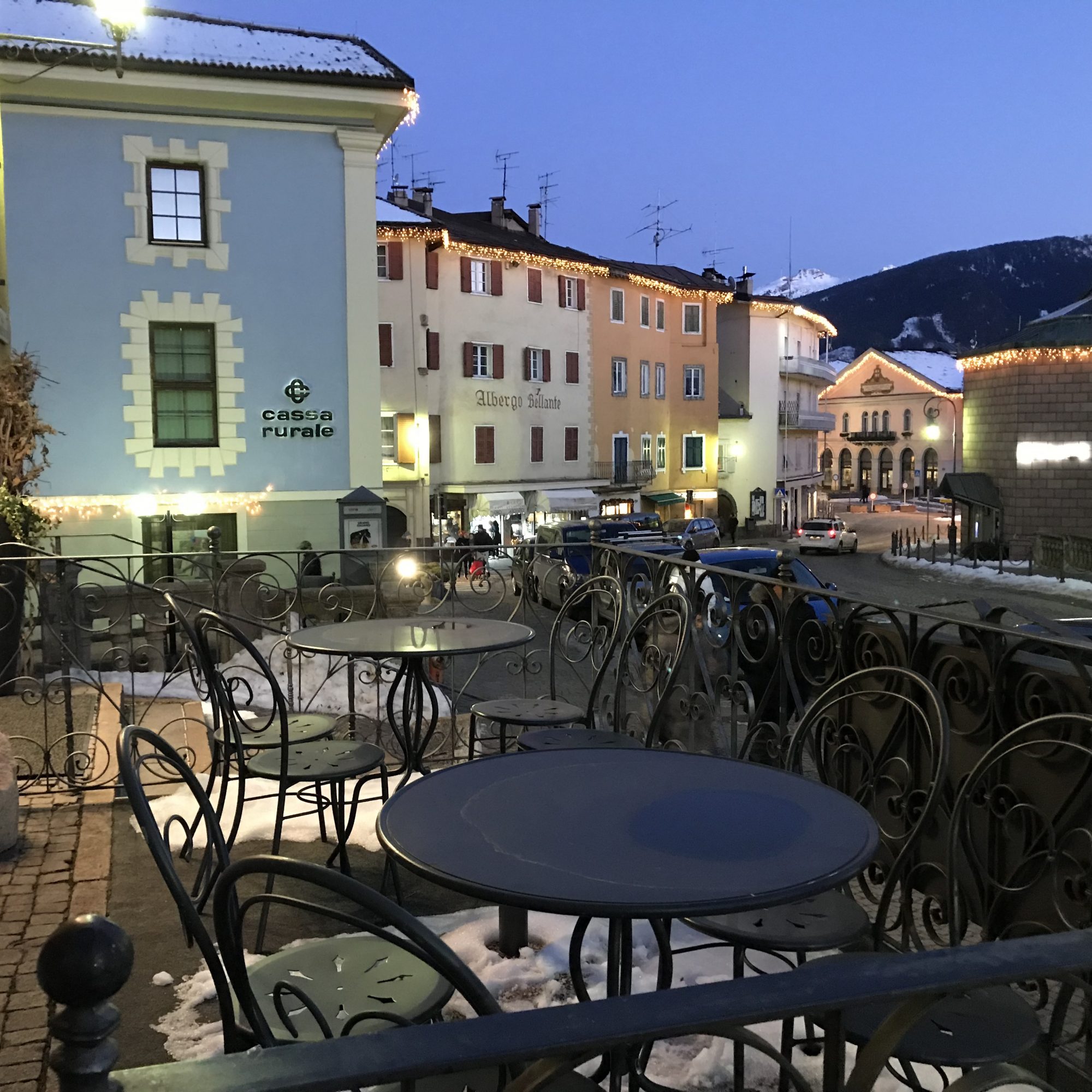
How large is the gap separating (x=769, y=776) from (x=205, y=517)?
17.6 metres

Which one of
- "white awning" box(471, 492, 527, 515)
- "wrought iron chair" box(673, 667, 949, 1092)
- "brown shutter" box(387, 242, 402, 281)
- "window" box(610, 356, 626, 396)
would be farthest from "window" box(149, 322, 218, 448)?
"window" box(610, 356, 626, 396)

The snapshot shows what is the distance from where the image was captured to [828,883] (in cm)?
219

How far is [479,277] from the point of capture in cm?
3769

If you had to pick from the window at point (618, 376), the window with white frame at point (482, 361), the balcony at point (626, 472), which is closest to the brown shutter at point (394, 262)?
the window with white frame at point (482, 361)

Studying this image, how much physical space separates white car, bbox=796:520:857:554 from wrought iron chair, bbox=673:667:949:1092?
3750 cm

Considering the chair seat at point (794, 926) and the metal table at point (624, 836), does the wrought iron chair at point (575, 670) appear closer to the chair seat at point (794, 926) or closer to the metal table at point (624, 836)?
the metal table at point (624, 836)

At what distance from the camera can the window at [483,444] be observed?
124ft

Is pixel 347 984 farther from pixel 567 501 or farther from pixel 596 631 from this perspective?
pixel 567 501

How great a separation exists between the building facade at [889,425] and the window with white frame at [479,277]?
175ft

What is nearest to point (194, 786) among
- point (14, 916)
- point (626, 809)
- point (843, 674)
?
point (626, 809)

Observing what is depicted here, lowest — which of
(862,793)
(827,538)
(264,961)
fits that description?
(827,538)

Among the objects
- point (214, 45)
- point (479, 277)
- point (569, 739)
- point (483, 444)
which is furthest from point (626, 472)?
point (569, 739)

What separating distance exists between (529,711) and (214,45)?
57.8 feet

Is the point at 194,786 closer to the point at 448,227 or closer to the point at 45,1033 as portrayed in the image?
the point at 45,1033
